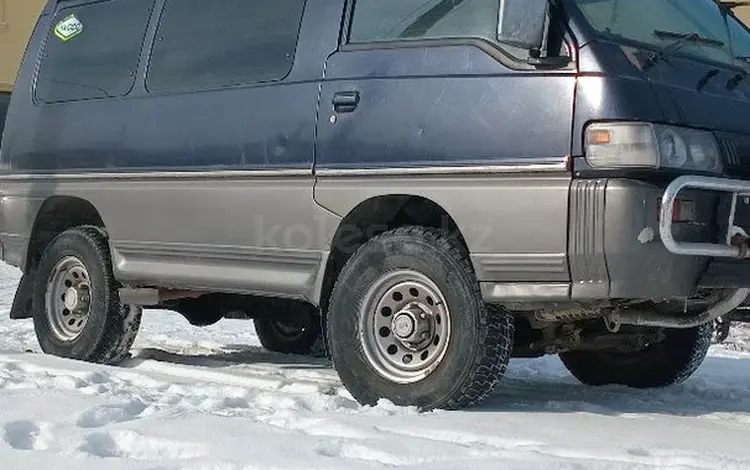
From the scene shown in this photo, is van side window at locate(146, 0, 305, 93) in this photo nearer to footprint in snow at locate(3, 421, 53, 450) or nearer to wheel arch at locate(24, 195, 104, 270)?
wheel arch at locate(24, 195, 104, 270)

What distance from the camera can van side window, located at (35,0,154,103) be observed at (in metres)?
6.31

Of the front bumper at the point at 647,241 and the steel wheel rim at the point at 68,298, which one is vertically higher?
the front bumper at the point at 647,241

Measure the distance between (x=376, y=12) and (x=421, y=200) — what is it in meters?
0.92

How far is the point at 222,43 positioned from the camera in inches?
226

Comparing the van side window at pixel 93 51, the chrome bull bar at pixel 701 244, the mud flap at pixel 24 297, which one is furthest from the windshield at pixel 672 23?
the mud flap at pixel 24 297

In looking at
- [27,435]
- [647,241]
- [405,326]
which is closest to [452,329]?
[405,326]

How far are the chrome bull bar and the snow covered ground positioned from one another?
70 cm

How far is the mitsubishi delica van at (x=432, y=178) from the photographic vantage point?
429 cm

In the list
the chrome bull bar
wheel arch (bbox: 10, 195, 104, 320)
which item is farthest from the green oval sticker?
the chrome bull bar

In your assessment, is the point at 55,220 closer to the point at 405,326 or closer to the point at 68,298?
the point at 68,298

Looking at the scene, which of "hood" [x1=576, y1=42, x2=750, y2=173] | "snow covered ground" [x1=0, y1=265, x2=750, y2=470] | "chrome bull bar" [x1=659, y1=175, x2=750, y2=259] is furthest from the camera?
"hood" [x1=576, y1=42, x2=750, y2=173]

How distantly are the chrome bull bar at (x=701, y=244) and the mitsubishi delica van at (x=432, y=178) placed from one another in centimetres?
1

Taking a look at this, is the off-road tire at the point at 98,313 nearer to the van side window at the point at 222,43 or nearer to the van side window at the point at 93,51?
the van side window at the point at 93,51

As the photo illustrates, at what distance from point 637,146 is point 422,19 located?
120 cm
